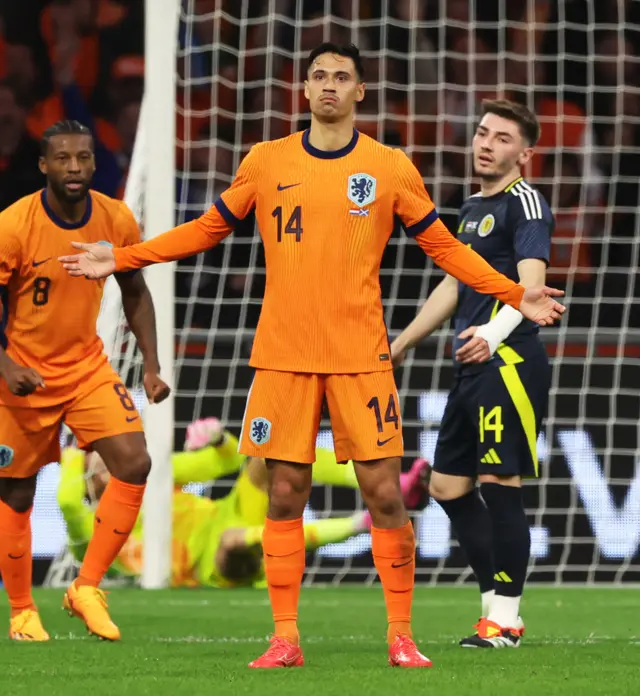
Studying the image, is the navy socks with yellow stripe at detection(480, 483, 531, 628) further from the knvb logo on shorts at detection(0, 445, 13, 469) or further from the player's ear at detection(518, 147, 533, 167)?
the knvb logo on shorts at detection(0, 445, 13, 469)

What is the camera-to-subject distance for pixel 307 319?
406 centimetres

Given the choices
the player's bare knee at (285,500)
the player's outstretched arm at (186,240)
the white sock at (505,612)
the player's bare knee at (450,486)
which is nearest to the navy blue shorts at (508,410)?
the player's bare knee at (450,486)

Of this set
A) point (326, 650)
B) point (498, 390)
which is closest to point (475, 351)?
point (498, 390)

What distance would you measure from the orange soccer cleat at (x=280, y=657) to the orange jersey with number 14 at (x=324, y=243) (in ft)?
2.41

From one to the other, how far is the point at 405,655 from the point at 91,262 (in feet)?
4.46

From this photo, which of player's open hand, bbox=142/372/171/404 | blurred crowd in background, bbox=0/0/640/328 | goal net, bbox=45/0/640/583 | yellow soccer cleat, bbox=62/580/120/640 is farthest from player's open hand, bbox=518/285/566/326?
blurred crowd in background, bbox=0/0/640/328

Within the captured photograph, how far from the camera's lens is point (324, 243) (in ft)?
13.2

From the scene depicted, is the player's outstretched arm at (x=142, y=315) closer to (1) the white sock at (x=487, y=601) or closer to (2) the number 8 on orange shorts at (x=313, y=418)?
(2) the number 8 on orange shorts at (x=313, y=418)

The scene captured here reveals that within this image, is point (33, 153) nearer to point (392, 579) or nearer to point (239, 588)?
Answer: point (239, 588)

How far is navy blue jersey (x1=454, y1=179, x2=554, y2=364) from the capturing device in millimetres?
4754

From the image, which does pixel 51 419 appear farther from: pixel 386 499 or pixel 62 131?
pixel 386 499

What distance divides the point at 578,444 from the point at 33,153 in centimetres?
545

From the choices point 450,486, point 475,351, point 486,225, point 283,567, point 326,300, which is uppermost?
point 486,225

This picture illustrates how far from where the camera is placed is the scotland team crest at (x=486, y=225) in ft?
16.0
